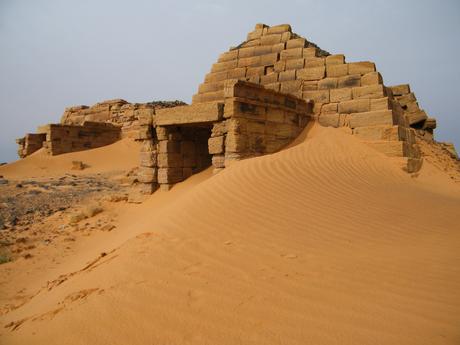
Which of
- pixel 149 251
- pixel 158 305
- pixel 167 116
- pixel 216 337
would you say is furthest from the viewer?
pixel 167 116

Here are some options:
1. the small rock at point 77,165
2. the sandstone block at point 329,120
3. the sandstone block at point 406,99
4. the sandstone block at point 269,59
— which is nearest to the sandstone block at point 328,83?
the sandstone block at point 329,120

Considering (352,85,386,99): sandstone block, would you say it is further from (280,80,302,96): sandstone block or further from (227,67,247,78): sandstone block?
(227,67,247,78): sandstone block

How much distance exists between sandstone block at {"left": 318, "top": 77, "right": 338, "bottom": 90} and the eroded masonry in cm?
3

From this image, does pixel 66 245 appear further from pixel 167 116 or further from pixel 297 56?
pixel 297 56

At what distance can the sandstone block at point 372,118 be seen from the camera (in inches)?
332

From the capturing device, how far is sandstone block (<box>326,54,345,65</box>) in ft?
31.3

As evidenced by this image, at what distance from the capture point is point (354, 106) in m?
8.99

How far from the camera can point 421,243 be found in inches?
150

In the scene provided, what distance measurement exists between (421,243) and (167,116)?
19.1 ft

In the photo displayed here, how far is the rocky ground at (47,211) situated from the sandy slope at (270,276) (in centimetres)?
148

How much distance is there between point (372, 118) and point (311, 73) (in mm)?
2230

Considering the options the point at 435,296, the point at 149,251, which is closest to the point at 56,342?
the point at 149,251

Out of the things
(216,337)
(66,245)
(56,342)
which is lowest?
(66,245)

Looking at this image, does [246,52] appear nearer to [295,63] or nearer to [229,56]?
[229,56]
